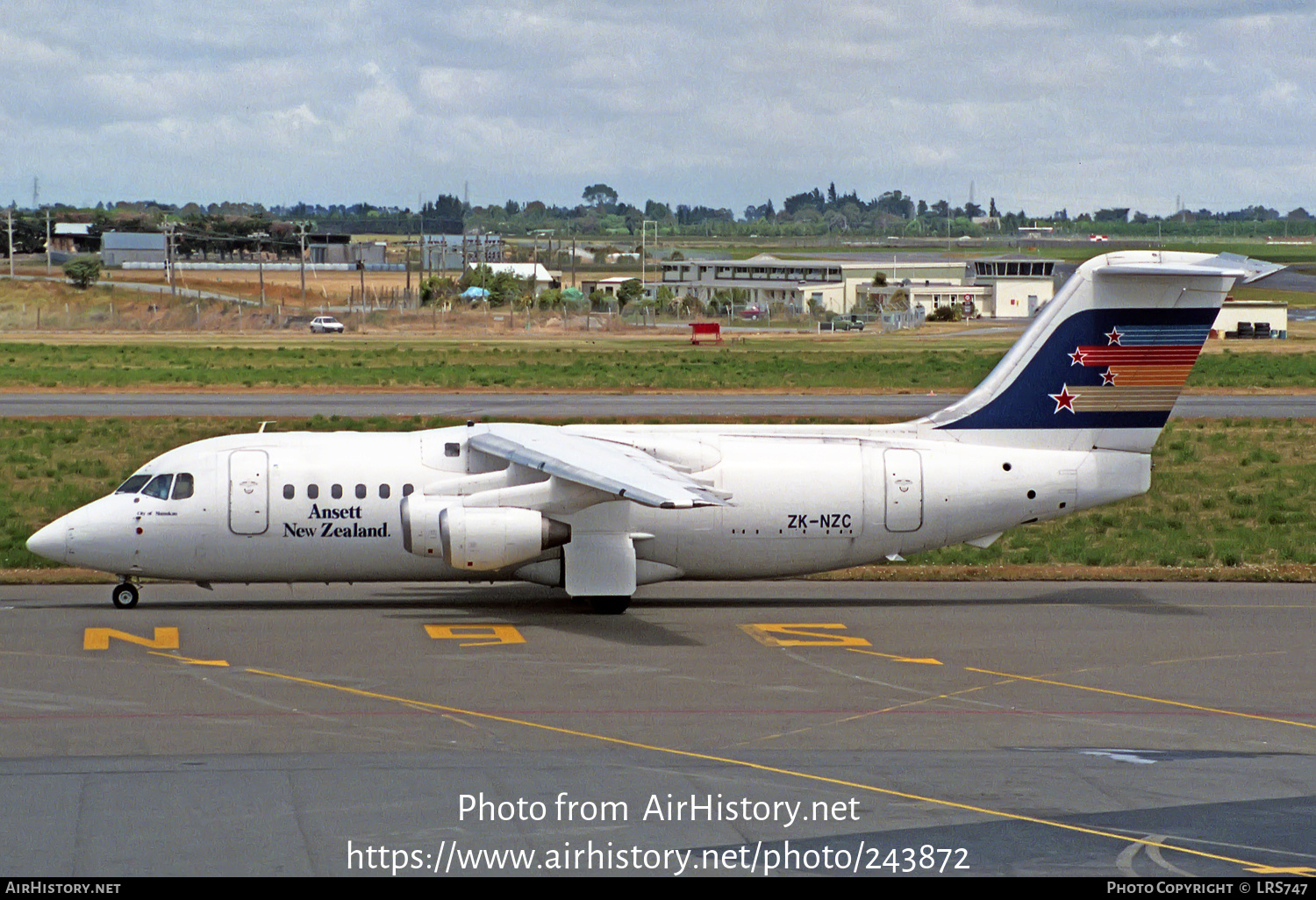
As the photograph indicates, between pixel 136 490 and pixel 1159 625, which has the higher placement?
pixel 136 490

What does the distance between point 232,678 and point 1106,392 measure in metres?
15.4

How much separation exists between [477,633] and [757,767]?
863 cm

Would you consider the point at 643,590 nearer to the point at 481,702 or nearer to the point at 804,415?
the point at 481,702

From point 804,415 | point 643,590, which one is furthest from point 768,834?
point 804,415

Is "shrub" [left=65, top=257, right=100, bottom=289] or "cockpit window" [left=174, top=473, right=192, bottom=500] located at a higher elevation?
"shrub" [left=65, top=257, right=100, bottom=289]

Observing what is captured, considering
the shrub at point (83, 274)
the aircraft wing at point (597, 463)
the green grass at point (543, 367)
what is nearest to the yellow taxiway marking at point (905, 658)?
the aircraft wing at point (597, 463)

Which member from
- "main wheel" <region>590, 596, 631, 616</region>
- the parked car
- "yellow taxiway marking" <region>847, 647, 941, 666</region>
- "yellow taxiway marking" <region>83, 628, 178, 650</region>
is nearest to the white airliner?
"main wheel" <region>590, 596, 631, 616</region>

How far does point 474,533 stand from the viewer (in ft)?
80.1

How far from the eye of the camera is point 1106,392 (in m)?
26.8

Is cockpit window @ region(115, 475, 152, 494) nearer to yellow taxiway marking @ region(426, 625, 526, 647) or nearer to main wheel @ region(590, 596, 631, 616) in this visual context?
yellow taxiway marking @ region(426, 625, 526, 647)

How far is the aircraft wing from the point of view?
21.7m

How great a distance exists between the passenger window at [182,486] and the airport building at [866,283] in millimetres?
134271

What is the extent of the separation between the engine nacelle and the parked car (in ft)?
316

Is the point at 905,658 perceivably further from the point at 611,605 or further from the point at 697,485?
the point at 611,605
